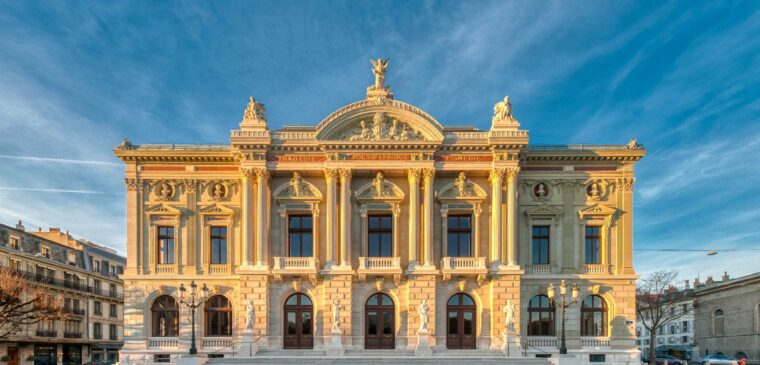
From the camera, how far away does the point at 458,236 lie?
30609 millimetres

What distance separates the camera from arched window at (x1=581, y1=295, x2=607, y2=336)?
30312mm

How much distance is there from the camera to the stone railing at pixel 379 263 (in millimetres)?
29297

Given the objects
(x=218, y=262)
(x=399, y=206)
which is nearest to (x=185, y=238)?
(x=218, y=262)

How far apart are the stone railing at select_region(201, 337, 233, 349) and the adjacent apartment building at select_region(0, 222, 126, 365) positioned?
17.8m

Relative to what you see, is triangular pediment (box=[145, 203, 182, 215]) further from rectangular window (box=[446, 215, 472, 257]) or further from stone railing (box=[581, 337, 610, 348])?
stone railing (box=[581, 337, 610, 348])

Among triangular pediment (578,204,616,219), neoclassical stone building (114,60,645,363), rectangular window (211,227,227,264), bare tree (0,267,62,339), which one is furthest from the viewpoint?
bare tree (0,267,62,339)

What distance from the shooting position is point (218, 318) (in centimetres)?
3048

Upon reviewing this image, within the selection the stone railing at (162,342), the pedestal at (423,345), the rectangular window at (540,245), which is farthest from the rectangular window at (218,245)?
the rectangular window at (540,245)

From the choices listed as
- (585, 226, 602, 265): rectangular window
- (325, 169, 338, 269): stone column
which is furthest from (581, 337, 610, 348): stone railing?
(325, 169, 338, 269): stone column

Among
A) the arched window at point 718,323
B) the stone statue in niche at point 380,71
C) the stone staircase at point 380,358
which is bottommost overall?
the arched window at point 718,323

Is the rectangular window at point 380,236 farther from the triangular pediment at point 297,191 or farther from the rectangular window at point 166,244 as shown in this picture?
the rectangular window at point 166,244

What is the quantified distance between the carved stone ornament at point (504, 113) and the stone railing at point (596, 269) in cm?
933

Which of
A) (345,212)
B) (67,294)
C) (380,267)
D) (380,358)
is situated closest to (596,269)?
(380,267)

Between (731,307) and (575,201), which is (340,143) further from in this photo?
(731,307)
